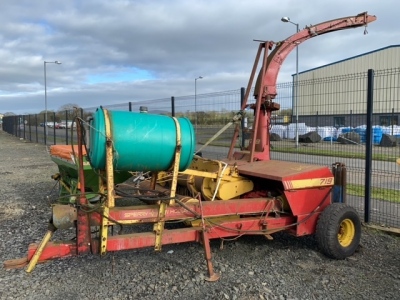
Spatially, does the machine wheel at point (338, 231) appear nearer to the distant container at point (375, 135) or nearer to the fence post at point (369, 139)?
the fence post at point (369, 139)

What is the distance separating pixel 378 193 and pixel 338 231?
4194 mm

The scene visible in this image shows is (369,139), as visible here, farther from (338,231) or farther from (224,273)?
(224,273)

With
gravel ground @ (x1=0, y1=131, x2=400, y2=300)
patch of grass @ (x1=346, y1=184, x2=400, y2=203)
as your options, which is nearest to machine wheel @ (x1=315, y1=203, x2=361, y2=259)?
gravel ground @ (x1=0, y1=131, x2=400, y2=300)

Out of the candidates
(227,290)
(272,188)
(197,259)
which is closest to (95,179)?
(197,259)

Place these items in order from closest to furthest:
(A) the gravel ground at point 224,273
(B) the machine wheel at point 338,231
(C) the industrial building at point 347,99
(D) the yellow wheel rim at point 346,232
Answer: (A) the gravel ground at point 224,273, (B) the machine wheel at point 338,231, (D) the yellow wheel rim at point 346,232, (C) the industrial building at point 347,99

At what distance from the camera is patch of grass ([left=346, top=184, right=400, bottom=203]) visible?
8078 millimetres

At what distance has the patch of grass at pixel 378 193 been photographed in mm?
8078

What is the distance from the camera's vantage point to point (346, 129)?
9.40 metres

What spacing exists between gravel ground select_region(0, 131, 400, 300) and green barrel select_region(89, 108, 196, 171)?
1222 mm

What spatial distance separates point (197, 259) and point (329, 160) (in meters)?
5.30

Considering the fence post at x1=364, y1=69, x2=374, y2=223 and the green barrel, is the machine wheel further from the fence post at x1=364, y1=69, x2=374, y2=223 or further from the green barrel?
the green barrel

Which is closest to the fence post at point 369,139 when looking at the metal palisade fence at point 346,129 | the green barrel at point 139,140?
the metal palisade fence at point 346,129

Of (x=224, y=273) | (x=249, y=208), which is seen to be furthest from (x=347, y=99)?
(x=224, y=273)

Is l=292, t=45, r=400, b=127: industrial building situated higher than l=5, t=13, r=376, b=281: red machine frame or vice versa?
l=292, t=45, r=400, b=127: industrial building
